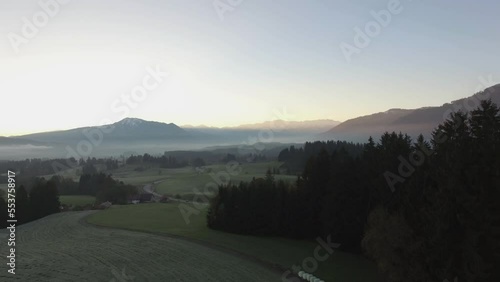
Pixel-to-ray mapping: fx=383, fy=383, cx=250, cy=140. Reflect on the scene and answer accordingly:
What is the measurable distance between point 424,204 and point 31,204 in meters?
72.0

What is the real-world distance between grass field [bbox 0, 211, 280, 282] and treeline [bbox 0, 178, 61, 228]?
21.9 m

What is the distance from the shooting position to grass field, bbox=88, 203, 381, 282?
115 ft

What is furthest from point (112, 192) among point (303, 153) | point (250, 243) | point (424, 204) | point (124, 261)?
point (424, 204)

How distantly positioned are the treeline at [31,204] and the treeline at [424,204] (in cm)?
4998

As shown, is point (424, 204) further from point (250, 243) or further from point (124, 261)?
point (124, 261)

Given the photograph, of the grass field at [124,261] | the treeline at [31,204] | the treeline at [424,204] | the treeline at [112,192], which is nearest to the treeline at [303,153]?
the treeline at [112,192]

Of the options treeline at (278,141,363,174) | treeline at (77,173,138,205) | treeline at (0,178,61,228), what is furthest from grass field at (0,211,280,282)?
treeline at (278,141,363,174)

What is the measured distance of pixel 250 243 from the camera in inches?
1711

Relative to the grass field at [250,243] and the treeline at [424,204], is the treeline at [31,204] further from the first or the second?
the treeline at [424,204]

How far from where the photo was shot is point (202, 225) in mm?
53875

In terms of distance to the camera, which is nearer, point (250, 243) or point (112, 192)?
point (250, 243)

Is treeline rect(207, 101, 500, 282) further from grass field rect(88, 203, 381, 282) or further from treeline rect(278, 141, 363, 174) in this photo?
treeline rect(278, 141, 363, 174)

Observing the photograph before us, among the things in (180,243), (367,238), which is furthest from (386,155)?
(180,243)

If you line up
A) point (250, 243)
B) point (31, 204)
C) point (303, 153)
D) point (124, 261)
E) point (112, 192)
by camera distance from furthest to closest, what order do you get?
point (303, 153)
point (112, 192)
point (31, 204)
point (250, 243)
point (124, 261)
